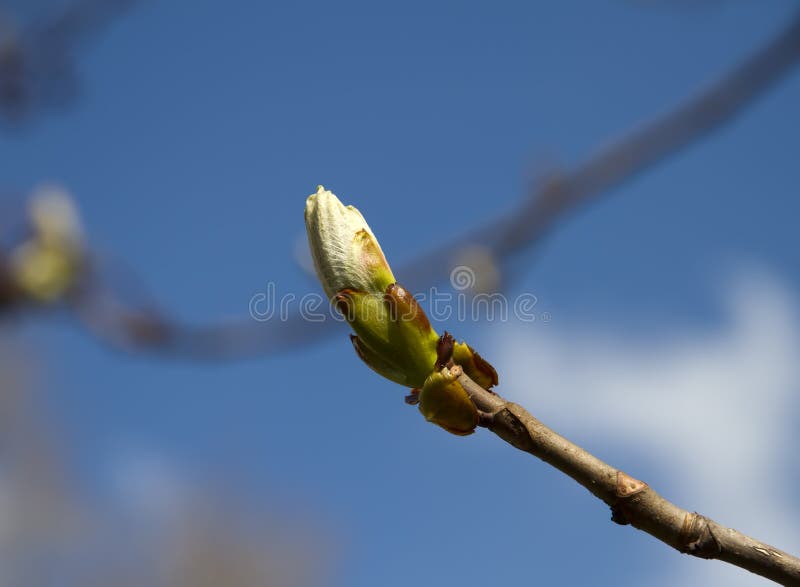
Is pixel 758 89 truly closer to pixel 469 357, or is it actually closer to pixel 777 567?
pixel 469 357

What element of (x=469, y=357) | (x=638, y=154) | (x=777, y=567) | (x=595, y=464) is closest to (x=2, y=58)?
(x=638, y=154)

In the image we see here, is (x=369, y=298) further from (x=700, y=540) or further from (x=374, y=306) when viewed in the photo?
(x=700, y=540)

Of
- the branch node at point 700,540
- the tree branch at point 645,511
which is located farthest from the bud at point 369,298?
the branch node at point 700,540

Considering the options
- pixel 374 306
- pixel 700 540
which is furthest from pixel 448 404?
pixel 700 540

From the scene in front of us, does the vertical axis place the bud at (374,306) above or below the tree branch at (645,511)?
above

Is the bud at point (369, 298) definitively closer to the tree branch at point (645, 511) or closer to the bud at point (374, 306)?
the bud at point (374, 306)

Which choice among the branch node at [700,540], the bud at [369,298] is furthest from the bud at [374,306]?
the branch node at [700,540]

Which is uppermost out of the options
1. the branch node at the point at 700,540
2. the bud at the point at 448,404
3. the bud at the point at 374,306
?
the bud at the point at 374,306

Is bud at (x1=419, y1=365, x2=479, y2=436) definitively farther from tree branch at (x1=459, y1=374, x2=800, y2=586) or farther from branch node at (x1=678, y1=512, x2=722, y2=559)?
branch node at (x1=678, y1=512, x2=722, y2=559)

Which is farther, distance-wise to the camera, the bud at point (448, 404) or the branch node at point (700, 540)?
the bud at point (448, 404)

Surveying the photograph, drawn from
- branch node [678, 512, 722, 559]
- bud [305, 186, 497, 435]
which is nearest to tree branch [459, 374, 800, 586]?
branch node [678, 512, 722, 559]
